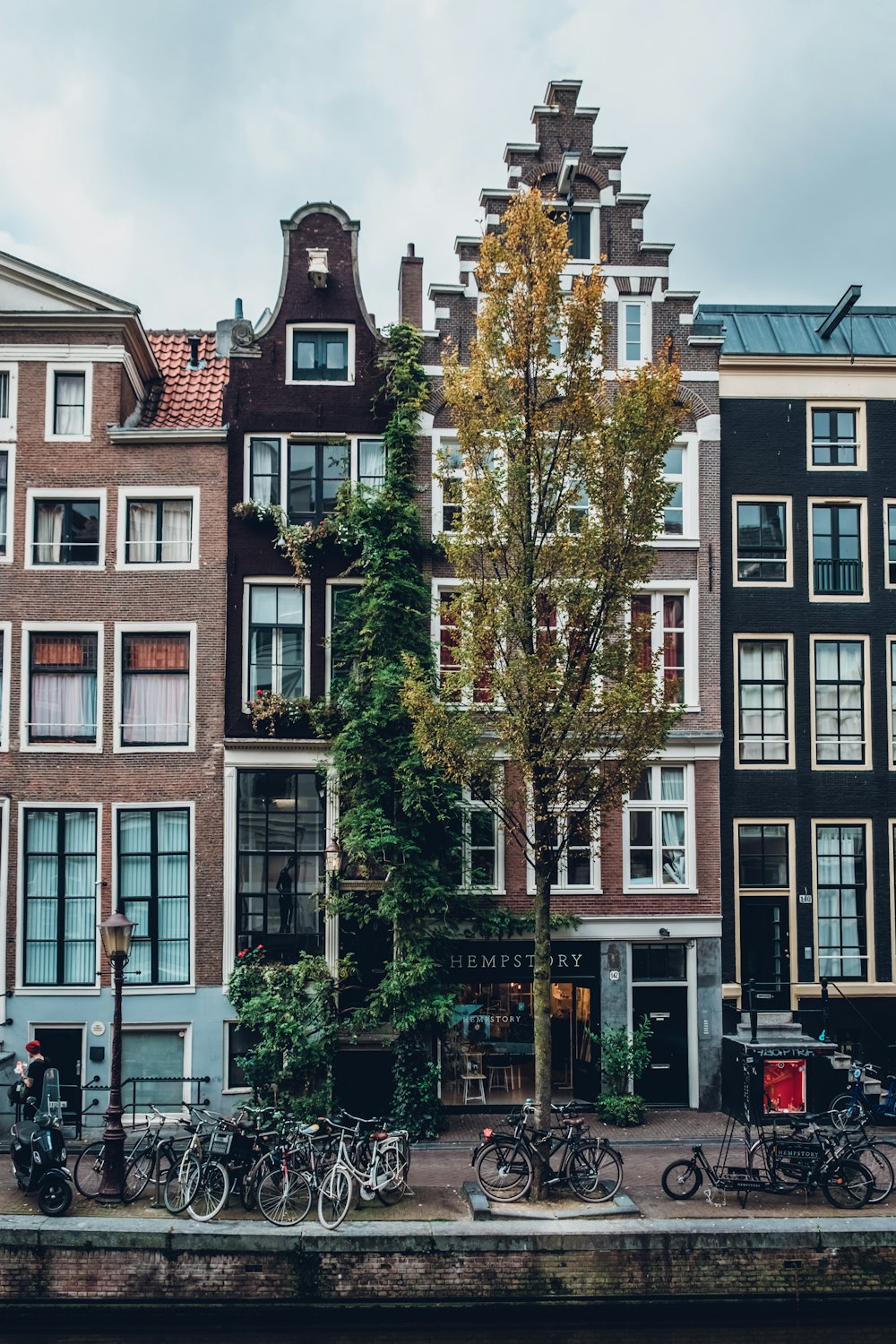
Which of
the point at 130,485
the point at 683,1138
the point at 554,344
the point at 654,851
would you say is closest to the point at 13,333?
the point at 130,485

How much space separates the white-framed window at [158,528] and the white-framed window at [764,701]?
1110 centimetres

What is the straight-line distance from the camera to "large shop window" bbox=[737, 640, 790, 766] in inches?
966

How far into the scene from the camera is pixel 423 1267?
15.7 metres

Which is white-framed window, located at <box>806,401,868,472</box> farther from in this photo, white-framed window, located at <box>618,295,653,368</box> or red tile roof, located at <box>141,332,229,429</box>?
red tile roof, located at <box>141,332,229,429</box>

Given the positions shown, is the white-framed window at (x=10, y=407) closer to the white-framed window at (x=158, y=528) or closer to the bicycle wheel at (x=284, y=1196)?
the white-framed window at (x=158, y=528)

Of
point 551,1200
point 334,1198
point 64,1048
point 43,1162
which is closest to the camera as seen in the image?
point 334,1198

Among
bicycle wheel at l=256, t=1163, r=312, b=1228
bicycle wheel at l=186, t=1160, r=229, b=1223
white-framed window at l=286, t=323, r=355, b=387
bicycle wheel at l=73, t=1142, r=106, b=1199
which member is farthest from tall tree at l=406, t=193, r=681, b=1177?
bicycle wheel at l=73, t=1142, r=106, b=1199

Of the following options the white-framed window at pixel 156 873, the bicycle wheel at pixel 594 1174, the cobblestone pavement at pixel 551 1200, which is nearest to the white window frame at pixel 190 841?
the white-framed window at pixel 156 873

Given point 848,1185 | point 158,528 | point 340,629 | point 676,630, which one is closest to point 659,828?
point 676,630

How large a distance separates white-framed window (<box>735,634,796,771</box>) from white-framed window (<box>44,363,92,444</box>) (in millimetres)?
13698

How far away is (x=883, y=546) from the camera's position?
24.9 meters

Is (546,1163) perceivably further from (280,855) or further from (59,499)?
(59,499)

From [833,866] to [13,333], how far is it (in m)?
19.3

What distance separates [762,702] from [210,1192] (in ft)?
46.4
